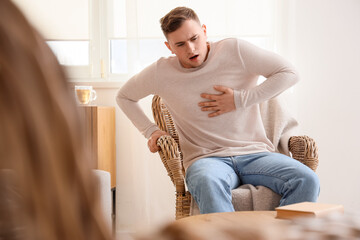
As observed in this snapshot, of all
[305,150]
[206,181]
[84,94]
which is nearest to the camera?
[206,181]

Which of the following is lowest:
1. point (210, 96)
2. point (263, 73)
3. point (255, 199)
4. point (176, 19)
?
point (255, 199)

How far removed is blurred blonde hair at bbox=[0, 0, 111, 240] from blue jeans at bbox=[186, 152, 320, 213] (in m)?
1.53

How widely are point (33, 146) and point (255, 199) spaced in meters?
1.70

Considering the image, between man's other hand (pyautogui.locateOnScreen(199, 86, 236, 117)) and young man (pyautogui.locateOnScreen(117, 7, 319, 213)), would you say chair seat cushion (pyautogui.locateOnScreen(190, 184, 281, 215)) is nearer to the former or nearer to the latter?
young man (pyautogui.locateOnScreen(117, 7, 319, 213))

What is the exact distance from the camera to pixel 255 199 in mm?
1813

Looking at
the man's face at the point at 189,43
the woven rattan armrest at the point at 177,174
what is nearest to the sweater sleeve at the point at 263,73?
the man's face at the point at 189,43

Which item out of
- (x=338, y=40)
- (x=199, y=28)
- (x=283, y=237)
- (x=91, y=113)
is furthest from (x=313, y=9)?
(x=283, y=237)

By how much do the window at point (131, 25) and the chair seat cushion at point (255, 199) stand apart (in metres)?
1.35

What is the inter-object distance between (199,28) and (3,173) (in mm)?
2006

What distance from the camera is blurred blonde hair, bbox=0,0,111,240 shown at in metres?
0.18

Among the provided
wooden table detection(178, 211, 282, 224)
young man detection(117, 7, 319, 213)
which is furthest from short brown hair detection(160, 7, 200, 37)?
wooden table detection(178, 211, 282, 224)

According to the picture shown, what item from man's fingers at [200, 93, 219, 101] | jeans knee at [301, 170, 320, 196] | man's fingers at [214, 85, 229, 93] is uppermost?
man's fingers at [214, 85, 229, 93]

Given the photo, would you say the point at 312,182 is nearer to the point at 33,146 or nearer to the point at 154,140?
the point at 154,140

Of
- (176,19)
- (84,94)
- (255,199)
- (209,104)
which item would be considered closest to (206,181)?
(255,199)
